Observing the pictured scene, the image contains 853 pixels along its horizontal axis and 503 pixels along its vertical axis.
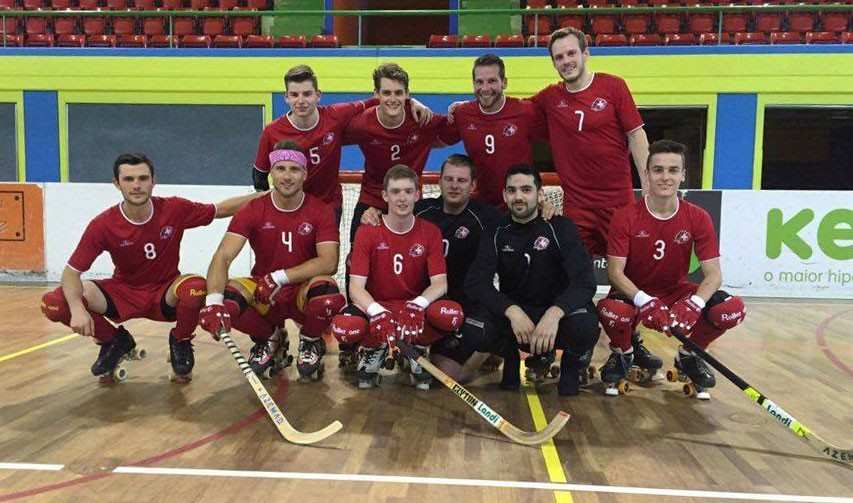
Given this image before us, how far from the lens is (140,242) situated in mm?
3744

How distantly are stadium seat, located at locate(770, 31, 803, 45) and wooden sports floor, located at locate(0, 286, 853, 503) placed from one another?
727cm

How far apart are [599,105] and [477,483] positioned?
2375 millimetres

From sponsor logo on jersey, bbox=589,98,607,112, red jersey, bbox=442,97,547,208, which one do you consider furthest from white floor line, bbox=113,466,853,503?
sponsor logo on jersey, bbox=589,98,607,112

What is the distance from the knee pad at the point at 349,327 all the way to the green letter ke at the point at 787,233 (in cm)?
547

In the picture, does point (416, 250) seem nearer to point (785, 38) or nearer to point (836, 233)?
point (836, 233)

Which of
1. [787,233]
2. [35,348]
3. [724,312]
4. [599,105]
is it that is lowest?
[35,348]

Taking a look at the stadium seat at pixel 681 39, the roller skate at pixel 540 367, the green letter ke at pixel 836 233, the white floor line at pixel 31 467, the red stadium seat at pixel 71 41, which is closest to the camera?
the white floor line at pixel 31 467

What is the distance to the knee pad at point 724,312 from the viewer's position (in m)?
3.43

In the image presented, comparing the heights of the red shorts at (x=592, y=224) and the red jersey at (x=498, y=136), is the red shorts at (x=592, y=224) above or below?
below

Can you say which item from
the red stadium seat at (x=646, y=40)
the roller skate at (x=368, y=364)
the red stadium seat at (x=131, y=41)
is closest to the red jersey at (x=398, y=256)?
the roller skate at (x=368, y=364)

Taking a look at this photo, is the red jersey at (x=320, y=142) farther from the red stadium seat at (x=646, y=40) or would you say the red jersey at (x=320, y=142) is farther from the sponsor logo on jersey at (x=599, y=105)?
the red stadium seat at (x=646, y=40)

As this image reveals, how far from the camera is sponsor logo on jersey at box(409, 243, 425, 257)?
3.66 meters

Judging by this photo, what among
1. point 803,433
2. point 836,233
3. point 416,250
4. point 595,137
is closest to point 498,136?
point 595,137

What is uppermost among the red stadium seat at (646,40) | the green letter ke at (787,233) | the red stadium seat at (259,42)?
the red stadium seat at (646,40)
